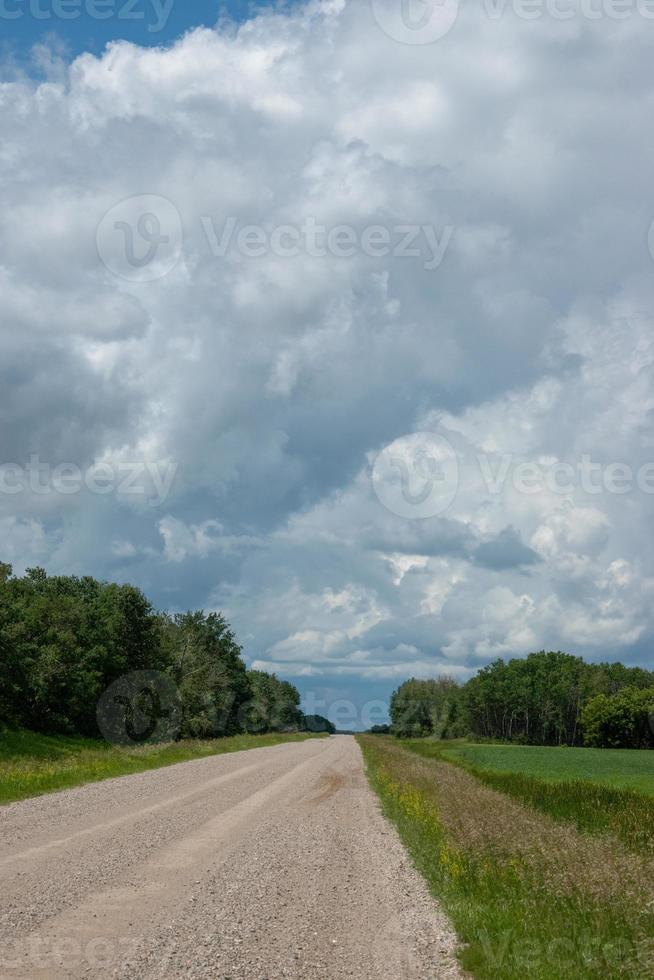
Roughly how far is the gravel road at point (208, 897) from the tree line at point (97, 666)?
1352 inches

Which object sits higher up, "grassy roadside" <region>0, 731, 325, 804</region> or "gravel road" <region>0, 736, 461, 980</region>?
"gravel road" <region>0, 736, 461, 980</region>

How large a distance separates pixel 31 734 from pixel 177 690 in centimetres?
2482

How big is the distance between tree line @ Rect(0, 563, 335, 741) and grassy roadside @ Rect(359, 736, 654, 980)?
131ft

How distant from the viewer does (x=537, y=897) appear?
10.9m

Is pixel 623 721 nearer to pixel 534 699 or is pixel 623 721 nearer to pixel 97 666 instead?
pixel 534 699

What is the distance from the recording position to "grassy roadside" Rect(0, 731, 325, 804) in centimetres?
2445

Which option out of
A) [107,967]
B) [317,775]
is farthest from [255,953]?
[317,775]

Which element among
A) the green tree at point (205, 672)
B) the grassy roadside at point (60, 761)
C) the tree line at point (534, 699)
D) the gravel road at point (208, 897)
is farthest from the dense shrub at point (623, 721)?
the gravel road at point (208, 897)

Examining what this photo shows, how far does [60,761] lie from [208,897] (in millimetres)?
28855

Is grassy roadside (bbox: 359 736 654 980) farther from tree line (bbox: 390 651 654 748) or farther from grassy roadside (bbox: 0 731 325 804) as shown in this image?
tree line (bbox: 390 651 654 748)

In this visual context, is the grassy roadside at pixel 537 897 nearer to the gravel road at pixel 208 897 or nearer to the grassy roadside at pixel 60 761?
the gravel road at pixel 208 897

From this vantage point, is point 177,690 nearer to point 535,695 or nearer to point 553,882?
point 553,882

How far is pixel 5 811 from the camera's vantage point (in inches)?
747

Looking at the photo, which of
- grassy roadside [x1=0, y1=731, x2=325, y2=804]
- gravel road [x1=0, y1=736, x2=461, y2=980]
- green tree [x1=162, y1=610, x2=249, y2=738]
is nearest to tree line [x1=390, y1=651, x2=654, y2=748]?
green tree [x1=162, y1=610, x2=249, y2=738]
